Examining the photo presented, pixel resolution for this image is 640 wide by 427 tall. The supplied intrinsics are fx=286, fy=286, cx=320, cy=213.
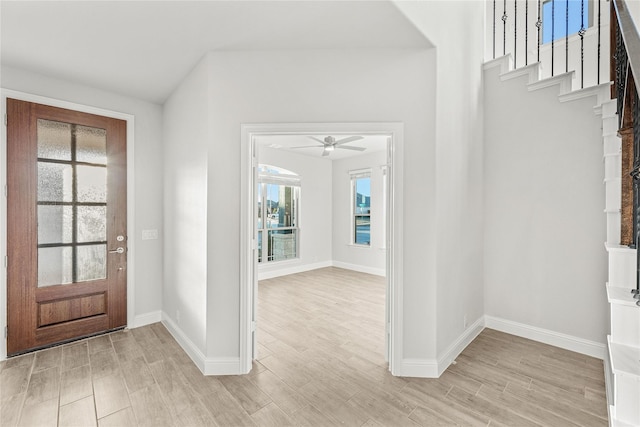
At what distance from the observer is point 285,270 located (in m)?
6.14

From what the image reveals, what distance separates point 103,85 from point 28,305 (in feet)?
7.54

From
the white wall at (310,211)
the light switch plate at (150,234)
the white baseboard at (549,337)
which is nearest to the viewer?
the white baseboard at (549,337)

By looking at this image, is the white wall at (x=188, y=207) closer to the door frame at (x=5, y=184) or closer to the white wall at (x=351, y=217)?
the door frame at (x=5, y=184)

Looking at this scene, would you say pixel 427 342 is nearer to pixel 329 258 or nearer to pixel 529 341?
pixel 529 341

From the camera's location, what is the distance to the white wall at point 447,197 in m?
2.35

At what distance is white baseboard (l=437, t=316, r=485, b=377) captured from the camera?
96.4 inches

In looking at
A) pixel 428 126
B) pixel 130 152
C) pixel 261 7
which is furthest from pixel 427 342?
pixel 130 152

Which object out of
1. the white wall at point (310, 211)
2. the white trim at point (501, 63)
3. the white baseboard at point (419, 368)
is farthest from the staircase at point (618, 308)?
the white wall at point (310, 211)

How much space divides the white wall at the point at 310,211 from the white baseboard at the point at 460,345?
386 centimetres

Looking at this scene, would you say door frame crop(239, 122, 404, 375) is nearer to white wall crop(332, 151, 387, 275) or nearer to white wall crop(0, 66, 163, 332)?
white wall crop(0, 66, 163, 332)

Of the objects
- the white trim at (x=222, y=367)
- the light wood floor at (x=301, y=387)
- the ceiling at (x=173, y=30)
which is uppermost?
the ceiling at (x=173, y=30)

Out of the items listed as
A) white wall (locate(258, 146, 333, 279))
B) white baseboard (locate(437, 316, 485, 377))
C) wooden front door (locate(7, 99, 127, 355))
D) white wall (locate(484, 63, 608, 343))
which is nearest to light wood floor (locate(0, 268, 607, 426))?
white baseboard (locate(437, 316, 485, 377))

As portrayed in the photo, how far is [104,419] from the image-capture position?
1915 mm

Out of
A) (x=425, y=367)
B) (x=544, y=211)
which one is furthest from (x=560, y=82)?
(x=425, y=367)
